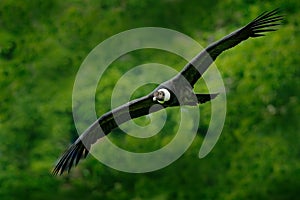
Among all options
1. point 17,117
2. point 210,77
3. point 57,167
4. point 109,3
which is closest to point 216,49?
point 57,167

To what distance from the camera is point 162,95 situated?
9.91m

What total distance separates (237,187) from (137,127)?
231 cm

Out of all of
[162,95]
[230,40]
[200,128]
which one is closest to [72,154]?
[162,95]

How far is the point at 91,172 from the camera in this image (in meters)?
16.4

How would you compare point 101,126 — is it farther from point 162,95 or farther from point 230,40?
point 230,40

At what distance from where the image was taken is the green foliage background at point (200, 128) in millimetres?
16141

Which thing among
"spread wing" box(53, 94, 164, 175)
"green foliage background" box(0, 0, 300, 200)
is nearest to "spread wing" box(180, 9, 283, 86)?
"spread wing" box(53, 94, 164, 175)

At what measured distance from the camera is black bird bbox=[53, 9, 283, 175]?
375 inches

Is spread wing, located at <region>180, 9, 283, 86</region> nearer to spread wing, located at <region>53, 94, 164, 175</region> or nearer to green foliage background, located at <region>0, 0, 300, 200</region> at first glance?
spread wing, located at <region>53, 94, 164, 175</region>

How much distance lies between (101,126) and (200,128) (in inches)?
229

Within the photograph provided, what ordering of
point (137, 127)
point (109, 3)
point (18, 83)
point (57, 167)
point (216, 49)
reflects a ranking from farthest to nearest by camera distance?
point (109, 3), point (18, 83), point (137, 127), point (57, 167), point (216, 49)

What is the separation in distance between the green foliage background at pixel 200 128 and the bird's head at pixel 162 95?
5.98m

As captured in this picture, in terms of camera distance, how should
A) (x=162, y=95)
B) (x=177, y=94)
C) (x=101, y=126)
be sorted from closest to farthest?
(x=162, y=95), (x=177, y=94), (x=101, y=126)

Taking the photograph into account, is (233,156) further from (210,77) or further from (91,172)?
(91,172)
